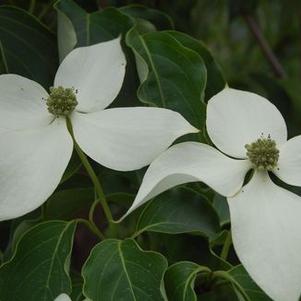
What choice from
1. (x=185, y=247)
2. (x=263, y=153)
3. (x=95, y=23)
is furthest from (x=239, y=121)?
(x=95, y=23)

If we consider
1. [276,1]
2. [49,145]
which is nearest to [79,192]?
[49,145]

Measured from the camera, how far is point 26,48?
100 centimetres

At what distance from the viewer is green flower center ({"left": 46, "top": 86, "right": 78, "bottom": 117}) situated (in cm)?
86

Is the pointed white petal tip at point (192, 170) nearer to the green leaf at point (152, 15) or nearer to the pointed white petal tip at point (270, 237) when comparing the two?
the pointed white petal tip at point (270, 237)

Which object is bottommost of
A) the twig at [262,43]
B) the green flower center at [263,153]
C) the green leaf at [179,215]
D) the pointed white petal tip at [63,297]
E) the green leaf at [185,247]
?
the twig at [262,43]

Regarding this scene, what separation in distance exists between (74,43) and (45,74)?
0.07 meters

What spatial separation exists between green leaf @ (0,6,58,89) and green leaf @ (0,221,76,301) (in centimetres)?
23

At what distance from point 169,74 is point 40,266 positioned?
0.30 metres

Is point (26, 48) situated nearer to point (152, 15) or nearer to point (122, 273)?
point (152, 15)

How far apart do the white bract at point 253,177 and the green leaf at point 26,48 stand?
0.26 m

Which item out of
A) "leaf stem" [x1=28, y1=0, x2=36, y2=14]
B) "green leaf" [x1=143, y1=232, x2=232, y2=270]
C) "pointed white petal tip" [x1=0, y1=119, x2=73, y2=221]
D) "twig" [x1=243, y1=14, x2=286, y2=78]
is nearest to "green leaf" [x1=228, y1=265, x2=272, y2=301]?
"green leaf" [x1=143, y1=232, x2=232, y2=270]

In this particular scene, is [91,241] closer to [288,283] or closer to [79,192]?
[79,192]

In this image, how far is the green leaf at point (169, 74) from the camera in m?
0.93

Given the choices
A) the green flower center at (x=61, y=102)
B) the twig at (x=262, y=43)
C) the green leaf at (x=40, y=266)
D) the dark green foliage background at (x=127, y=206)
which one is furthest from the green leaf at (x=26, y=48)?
the twig at (x=262, y=43)
